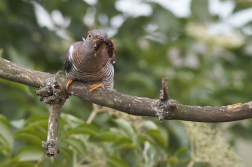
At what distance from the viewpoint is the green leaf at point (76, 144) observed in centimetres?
207

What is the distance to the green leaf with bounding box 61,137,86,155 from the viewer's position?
6.79 ft

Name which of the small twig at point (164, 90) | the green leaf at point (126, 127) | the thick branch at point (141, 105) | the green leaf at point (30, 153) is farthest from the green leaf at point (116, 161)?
the small twig at point (164, 90)

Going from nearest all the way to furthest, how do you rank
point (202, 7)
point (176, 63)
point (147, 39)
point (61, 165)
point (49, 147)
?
point (49, 147), point (61, 165), point (202, 7), point (147, 39), point (176, 63)

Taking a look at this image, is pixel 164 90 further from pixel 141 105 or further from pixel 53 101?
pixel 53 101

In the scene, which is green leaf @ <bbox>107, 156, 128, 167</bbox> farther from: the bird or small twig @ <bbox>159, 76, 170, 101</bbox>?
small twig @ <bbox>159, 76, 170, 101</bbox>

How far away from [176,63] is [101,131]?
216 centimetres

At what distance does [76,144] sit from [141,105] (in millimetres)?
593

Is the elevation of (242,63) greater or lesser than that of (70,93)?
greater

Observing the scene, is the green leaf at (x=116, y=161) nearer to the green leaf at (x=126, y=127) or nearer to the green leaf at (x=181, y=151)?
the green leaf at (x=126, y=127)

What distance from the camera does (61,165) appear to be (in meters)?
2.14

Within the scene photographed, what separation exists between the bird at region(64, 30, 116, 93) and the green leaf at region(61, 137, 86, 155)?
31cm

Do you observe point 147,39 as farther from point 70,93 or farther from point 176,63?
point 70,93

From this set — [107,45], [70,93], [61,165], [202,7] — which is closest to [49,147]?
[70,93]

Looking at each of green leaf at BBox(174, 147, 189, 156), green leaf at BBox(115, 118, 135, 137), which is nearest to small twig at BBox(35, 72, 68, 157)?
green leaf at BBox(115, 118, 135, 137)
